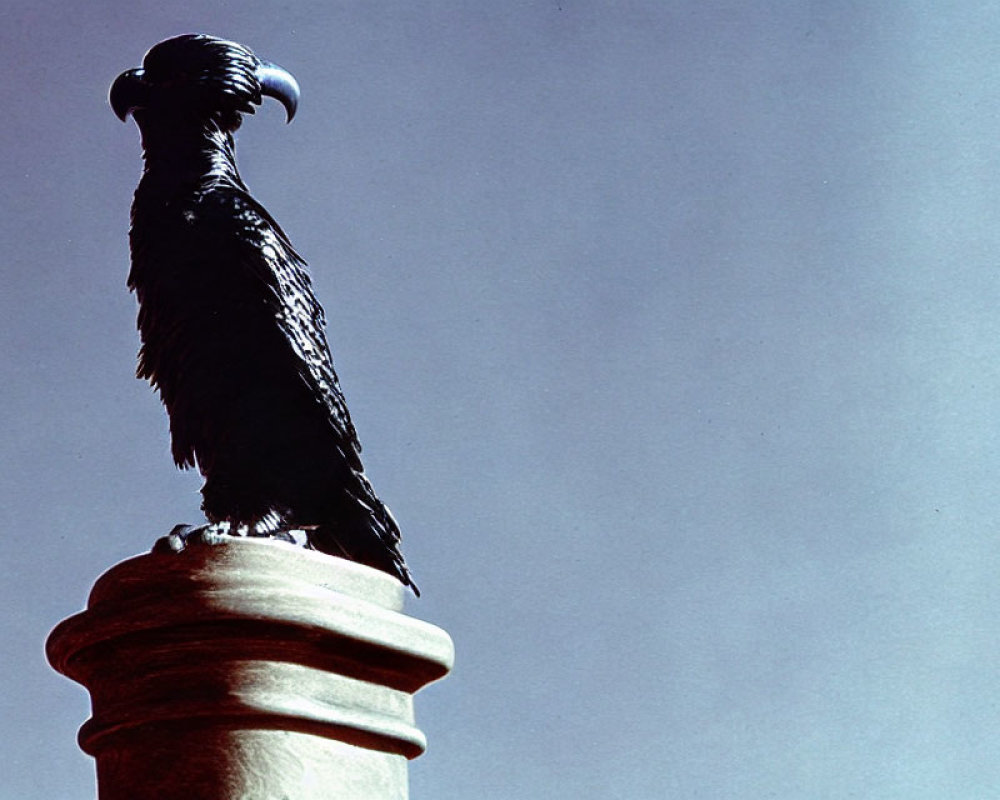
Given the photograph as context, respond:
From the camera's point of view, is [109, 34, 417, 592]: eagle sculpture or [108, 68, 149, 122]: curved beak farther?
[108, 68, 149, 122]: curved beak

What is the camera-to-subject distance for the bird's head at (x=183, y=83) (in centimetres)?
396

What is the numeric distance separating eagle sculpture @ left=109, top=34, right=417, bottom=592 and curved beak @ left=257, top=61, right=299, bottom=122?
38cm

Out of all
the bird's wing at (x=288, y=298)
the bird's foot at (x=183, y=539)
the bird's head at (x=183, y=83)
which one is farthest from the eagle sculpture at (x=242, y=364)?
the bird's foot at (x=183, y=539)

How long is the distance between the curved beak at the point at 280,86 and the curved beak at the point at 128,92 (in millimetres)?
374

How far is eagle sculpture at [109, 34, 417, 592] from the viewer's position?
3.32 metres

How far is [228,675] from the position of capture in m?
2.31

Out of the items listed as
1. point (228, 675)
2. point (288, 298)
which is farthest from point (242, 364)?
point (228, 675)

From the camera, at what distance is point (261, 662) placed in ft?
7.70

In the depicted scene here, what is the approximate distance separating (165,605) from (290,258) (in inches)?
62.8

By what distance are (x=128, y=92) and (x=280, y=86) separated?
50 cm

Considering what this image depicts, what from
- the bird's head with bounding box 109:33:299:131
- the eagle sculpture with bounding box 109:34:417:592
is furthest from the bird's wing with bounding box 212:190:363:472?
the bird's head with bounding box 109:33:299:131

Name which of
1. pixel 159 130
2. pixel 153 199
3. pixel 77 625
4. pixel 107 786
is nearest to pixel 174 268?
pixel 153 199

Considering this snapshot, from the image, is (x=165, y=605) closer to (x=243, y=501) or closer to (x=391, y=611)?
(x=391, y=611)

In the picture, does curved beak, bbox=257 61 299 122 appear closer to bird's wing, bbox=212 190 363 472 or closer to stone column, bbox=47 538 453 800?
bird's wing, bbox=212 190 363 472
